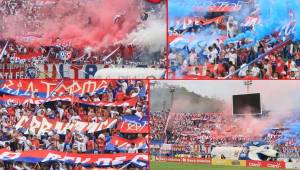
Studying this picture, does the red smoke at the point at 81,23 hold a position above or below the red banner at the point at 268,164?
above

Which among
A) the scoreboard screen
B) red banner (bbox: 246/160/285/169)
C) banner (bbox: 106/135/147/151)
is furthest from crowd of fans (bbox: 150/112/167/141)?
red banner (bbox: 246/160/285/169)

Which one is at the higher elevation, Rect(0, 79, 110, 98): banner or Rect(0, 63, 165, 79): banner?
Rect(0, 63, 165, 79): banner

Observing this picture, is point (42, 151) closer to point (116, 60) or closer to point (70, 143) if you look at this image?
point (70, 143)

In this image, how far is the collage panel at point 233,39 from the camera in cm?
514

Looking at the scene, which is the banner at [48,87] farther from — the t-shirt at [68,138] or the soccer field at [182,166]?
the soccer field at [182,166]

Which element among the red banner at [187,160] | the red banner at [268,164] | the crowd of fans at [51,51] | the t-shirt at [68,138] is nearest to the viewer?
the red banner at [268,164]

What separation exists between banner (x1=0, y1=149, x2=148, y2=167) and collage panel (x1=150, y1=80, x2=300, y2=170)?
196 millimetres

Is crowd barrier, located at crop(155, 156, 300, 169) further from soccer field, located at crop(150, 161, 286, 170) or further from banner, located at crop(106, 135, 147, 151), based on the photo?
banner, located at crop(106, 135, 147, 151)

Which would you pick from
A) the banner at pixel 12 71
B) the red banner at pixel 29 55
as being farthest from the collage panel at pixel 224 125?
the banner at pixel 12 71

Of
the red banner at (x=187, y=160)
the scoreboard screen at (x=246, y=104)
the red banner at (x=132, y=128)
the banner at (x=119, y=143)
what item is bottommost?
the red banner at (x=187, y=160)

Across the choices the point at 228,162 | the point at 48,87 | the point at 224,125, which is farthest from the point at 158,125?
the point at 48,87

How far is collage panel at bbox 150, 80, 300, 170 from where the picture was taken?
16.8 feet

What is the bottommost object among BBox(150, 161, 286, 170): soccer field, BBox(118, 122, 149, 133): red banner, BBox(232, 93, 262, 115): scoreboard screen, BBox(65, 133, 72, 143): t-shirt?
BBox(150, 161, 286, 170): soccer field

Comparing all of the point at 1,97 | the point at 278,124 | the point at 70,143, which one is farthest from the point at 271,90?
the point at 1,97
